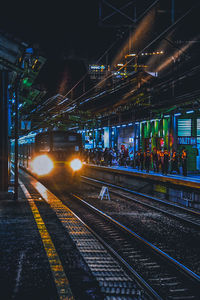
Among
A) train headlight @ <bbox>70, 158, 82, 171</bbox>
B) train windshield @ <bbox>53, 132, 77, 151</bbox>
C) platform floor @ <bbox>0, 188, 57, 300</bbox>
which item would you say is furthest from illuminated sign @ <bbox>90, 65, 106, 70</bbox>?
platform floor @ <bbox>0, 188, 57, 300</bbox>

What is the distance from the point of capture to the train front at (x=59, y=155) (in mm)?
17766

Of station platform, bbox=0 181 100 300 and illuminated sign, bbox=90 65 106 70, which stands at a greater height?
illuminated sign, bbox=90 65 106 70

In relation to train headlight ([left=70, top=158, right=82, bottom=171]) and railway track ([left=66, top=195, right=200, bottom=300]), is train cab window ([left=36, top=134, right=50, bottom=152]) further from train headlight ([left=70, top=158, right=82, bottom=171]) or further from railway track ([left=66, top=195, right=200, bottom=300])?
railway track ([left=66, top=195, right=200, bottom=300])

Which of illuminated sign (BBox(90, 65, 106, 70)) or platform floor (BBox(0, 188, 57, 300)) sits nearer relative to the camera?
platform floor (BBox(0, 188, 57, 300))

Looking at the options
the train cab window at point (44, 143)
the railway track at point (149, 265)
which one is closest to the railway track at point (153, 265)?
the railway track at point (149, 265)

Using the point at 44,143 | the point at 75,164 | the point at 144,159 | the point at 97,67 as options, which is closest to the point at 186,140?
the point at 144,159

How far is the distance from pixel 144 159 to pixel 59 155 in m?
6.44

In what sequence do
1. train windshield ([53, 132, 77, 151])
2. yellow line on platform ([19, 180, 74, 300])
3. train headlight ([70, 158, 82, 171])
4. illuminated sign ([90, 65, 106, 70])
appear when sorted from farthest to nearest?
A: illuminated sign ([90, 65, 106, 70]) < train headlight ([70, 158, 82, 171]) < train windshield ([53, 132, 77, 151]) < yellow line on platform ([19, 180, 74, 300])

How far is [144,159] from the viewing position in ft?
71.7

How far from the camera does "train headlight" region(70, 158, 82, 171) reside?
713 inches

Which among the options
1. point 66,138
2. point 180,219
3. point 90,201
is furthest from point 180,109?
point 180,219

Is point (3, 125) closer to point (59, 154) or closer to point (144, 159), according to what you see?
point (59, 154)

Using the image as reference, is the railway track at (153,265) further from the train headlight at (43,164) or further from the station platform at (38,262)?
the train headlight at (43,164)

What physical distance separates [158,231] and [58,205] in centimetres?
416
